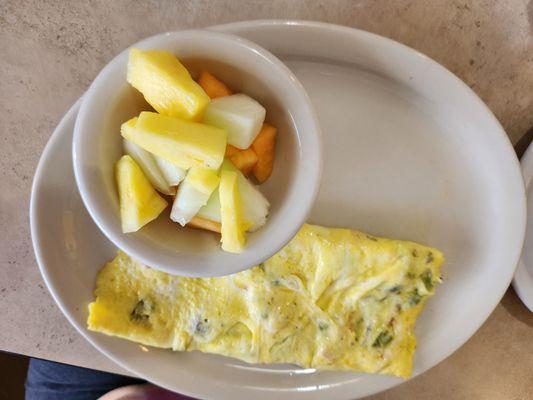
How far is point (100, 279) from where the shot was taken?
1.05 metres

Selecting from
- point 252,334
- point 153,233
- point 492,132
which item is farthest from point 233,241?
point 492,132

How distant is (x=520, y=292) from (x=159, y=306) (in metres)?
0.76

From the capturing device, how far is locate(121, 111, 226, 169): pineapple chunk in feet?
2.45

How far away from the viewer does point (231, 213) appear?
79cm

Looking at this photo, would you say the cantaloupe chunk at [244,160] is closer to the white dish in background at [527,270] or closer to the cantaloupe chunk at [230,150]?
the cantaloupe chunk at [230,150]

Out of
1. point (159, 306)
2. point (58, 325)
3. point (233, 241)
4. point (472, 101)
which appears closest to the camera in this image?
point (233, 241)

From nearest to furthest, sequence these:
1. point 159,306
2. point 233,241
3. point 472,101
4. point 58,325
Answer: point 233,241 < point 472,101 < point 159,306 < point 58,325

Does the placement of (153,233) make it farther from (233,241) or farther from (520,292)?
(520,292)

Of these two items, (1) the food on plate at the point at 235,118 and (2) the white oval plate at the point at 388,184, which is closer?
(1) the food on plate at the point at 235,118

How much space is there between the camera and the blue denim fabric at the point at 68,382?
4.61ft

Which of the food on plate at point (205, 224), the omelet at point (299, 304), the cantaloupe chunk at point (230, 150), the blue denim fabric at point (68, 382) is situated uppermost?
the cantaloupe chunk at point (230, 150)

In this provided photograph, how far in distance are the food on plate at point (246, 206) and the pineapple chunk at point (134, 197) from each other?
80 mm

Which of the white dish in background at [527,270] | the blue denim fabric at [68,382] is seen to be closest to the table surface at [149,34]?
the white dish in background at [527,270]

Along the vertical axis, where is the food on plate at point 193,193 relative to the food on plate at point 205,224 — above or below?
above
